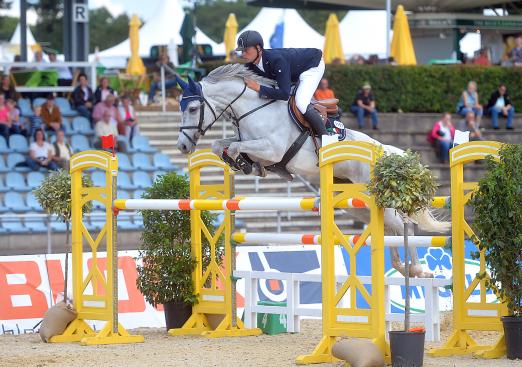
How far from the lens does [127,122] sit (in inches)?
645

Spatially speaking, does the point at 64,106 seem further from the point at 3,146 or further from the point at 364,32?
the point at 364,32

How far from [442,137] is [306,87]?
347 inches

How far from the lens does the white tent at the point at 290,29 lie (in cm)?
2694

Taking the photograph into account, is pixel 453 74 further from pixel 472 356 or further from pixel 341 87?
pixel 472 356

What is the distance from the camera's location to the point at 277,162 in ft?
27.0

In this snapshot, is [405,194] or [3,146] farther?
[3,146]

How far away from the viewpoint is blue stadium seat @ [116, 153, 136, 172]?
15578 millimetres

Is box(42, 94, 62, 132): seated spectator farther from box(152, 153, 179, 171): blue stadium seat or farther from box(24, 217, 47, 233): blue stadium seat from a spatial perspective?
box(24, 217, 47, 233): blue stadium seat

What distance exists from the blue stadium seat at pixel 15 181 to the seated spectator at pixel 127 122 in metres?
2.07

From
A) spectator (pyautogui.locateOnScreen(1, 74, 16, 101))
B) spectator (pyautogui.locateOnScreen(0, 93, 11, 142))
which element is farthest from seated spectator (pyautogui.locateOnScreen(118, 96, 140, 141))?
spectator (pyautogui.locateOnScreen(0, 93, 11, 142))

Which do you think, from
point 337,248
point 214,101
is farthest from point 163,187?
point 337,248

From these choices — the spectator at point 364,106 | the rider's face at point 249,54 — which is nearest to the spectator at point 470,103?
the spectator at point 364,106

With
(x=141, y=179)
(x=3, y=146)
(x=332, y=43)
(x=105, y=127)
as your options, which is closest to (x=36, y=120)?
(x=3, y=146)

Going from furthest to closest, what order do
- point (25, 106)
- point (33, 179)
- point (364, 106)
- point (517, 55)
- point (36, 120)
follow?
point (517, 55)
point (364, 106)
point (25, 106)
point (36, 120)
point (33, 179)
